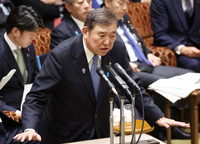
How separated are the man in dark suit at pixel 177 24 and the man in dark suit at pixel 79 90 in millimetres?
2339

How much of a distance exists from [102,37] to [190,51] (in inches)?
102

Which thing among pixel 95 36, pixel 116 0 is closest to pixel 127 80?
pixel 95 36

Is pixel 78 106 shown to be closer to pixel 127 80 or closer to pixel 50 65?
pixel 50 65

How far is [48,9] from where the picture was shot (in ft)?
13.8

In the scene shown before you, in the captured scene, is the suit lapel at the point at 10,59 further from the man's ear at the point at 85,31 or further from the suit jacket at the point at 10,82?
the man's ear at the point at 85,31

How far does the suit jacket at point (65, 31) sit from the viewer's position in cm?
356

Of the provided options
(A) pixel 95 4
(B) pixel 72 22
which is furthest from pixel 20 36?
(A) pixel 95 4

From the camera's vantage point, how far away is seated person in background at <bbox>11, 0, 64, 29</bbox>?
407 centimetres

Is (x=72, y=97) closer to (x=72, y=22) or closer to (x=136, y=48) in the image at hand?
(x=72, y=22)

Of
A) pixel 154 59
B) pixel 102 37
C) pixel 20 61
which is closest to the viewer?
pixel 102 37

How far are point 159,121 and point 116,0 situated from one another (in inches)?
78.1

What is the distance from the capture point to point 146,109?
236 centimetres

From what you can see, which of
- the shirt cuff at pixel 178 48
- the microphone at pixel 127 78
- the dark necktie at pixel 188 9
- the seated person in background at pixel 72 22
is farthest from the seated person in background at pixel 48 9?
the microphone at pixel 127 78

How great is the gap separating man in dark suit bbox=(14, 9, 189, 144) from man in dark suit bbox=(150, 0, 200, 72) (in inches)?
92.1
